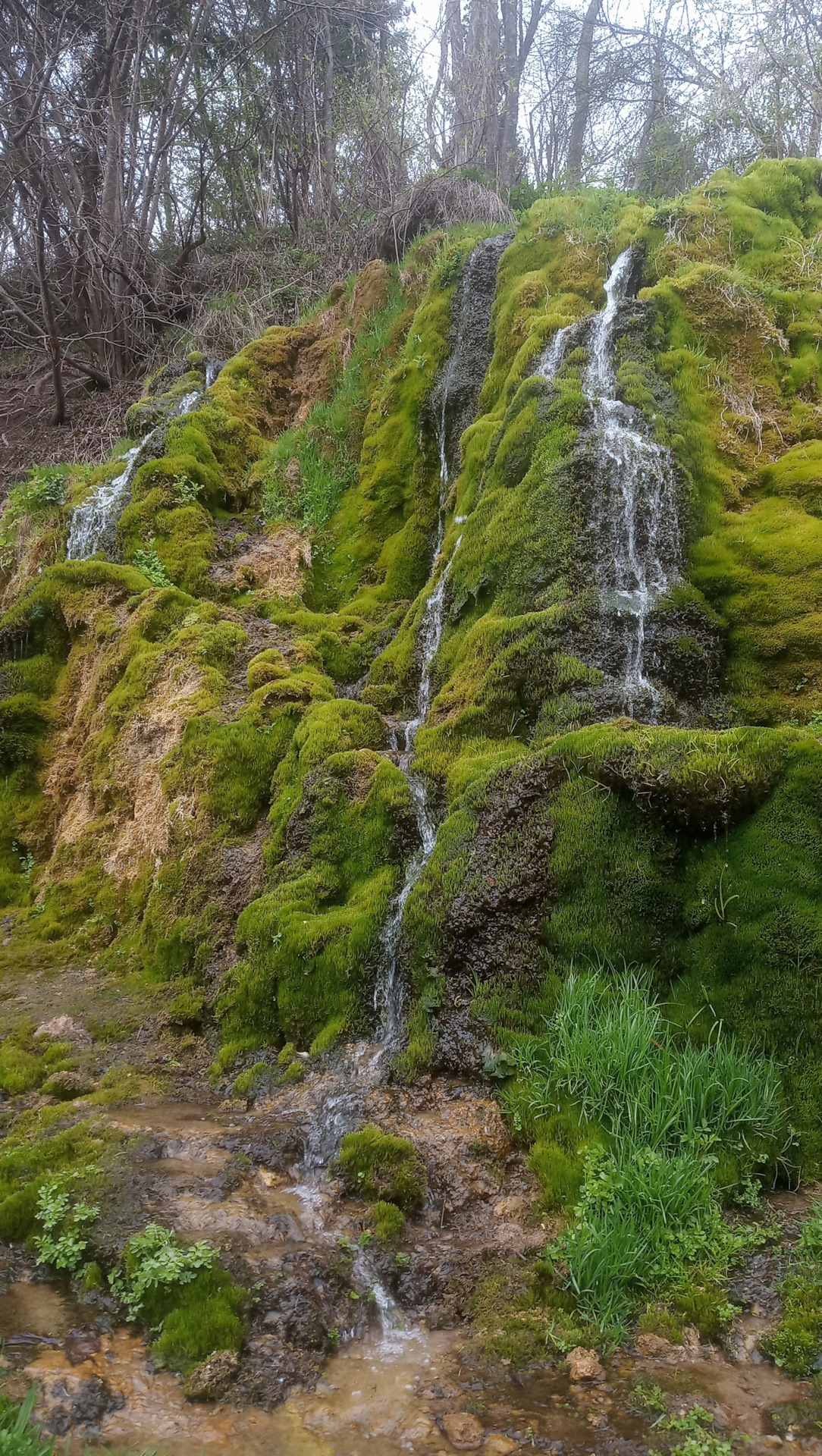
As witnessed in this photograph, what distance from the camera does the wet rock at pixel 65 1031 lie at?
5.46m

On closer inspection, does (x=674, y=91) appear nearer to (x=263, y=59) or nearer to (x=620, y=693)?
(x=263, y=59)

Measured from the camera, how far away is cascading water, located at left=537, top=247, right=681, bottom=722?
6.03 meters

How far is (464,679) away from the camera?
21.6ft

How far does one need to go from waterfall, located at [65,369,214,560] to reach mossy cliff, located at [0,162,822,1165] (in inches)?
9.7

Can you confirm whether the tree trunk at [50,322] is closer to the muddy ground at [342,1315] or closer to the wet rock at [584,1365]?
the muddy ground at [342,1315]

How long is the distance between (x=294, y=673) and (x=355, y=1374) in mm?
5489

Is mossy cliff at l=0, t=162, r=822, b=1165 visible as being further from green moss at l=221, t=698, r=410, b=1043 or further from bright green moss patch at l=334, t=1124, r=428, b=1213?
bright green moss patch at l=334, t=1124, r=428, b=1213

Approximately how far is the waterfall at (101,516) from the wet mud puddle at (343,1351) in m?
7.45

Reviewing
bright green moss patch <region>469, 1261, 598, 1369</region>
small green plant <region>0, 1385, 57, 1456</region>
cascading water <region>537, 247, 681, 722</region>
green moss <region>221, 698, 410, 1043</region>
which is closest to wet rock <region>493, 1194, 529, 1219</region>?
bright green moss patch <region>469, 1261, 598, 1369</region>

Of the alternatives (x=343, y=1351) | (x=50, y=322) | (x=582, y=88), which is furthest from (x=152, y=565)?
(x=582, y=88)

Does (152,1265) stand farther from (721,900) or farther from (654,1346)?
(721,900)

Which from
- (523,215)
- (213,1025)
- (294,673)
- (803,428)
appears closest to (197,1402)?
(213,1025)

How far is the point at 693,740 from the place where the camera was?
4637 millimetres

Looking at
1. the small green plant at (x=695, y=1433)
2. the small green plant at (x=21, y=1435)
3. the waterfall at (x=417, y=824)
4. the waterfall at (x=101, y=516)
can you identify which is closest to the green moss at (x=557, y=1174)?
the small green plant at (x=695, y=1433)
